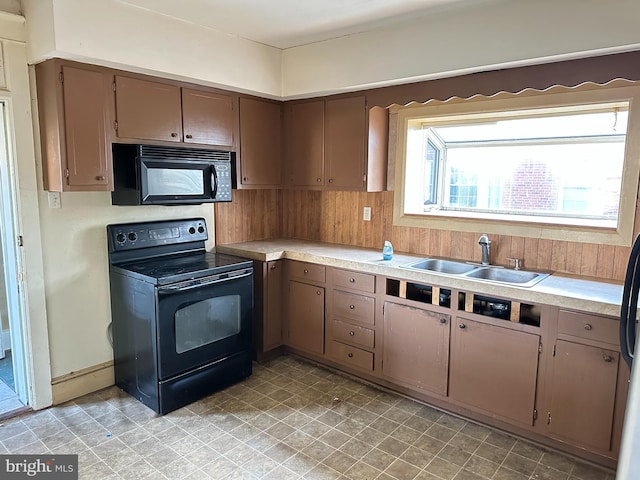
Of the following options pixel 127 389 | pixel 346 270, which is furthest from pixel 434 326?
pixel 127 389

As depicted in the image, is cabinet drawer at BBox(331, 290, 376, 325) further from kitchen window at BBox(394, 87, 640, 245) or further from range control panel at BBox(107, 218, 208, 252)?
range control panel at BBox(107, 218, 208, 252)

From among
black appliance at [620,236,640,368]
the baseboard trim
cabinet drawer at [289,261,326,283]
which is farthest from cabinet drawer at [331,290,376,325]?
the baseboard trim

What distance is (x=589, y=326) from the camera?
220 cm

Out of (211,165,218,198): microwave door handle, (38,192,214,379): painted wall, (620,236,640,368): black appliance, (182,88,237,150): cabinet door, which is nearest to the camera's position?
(620,236,640,368): black appliance

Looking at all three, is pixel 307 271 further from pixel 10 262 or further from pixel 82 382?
pixel 10 262

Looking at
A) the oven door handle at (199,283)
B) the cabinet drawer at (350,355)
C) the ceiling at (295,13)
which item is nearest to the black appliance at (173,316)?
the oven door handle at (199,283)

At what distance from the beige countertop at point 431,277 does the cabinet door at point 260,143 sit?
553 mm

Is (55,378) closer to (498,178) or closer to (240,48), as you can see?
(240,48)

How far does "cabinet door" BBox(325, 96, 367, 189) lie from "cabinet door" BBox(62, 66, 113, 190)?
5.15 ft

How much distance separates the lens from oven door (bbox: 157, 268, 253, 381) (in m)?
2.71

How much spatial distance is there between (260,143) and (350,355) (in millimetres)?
1807

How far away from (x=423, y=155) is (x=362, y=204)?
2.03 feet

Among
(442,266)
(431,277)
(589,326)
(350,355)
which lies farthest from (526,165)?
(350,355)

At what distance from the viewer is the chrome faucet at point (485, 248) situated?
9.69ft
